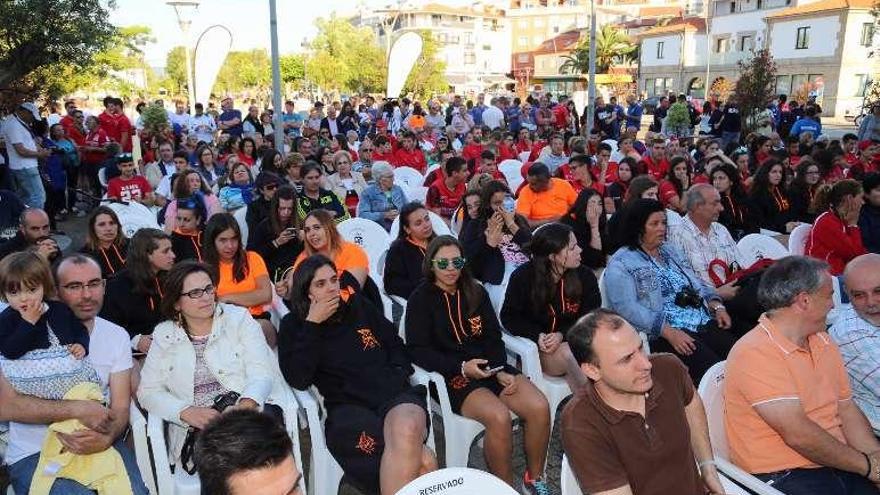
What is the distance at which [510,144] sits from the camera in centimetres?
1134

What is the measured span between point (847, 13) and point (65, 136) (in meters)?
41.2

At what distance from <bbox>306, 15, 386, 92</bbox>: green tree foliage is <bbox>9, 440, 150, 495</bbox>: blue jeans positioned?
4398 centimetres

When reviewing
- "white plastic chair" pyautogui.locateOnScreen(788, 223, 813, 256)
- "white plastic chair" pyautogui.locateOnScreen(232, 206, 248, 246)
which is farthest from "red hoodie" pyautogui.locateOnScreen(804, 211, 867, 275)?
"white plastic chair" pyautogui.locateOnScreen(232, 206, 248, 246)

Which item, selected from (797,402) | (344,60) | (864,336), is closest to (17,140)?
(797,402)

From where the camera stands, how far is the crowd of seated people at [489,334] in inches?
96.5

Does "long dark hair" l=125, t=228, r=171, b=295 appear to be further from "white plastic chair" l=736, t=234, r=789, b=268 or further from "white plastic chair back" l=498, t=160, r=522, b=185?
"white plastic chair back" l=498, t=160, r=522, b=185

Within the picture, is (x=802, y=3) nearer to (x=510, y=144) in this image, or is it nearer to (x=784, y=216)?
(x=510, y=144)

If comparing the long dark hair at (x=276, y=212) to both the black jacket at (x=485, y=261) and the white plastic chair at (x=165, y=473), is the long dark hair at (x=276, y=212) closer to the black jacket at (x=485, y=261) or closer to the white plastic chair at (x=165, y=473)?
the black jacket at (x=485, y=261)

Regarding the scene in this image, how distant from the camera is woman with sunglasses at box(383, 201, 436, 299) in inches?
181

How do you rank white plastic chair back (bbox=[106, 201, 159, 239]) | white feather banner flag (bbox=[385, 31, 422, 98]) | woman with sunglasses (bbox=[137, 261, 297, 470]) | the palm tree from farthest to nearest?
the palm tree
white feather banner flag (bbox=[385, 31, 422, 98])
white plastic chair back (bbox=[106, 201, 159, 239])
woman with sunglasses (bbox=[137, 261, 297, 470])

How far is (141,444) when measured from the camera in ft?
9.81

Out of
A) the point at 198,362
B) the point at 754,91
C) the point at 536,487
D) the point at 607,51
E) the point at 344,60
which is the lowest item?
the point at 536,487

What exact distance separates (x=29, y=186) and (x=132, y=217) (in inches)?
130

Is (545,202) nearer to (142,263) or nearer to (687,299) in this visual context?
(687,299)
